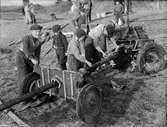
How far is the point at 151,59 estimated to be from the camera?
914cm

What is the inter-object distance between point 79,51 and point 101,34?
69.5 inches

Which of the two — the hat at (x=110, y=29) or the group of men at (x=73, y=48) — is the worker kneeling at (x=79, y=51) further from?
the hat at (x=110, y=29)

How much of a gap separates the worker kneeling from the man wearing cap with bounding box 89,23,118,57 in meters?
0.16

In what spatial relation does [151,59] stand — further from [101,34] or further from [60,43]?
[60,43]

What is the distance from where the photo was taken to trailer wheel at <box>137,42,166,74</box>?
8.67 metres

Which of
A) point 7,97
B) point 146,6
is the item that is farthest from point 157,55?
point 146,6

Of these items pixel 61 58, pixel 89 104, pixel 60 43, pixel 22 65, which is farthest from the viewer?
pixel 61 58

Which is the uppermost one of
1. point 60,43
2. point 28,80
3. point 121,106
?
point 60,43

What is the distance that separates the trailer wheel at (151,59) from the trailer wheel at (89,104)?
3.01 meters

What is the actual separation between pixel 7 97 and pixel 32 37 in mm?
1910

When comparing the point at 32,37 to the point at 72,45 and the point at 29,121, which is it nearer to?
the point at 72,45

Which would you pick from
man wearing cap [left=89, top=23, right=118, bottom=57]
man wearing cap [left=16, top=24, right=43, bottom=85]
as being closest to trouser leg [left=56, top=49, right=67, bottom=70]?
man wearing cap [left=89, top=23, right=118, bottom=57]

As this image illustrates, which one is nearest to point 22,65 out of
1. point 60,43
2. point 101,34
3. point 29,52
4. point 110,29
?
point 29,52

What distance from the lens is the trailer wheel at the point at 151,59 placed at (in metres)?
8.67
